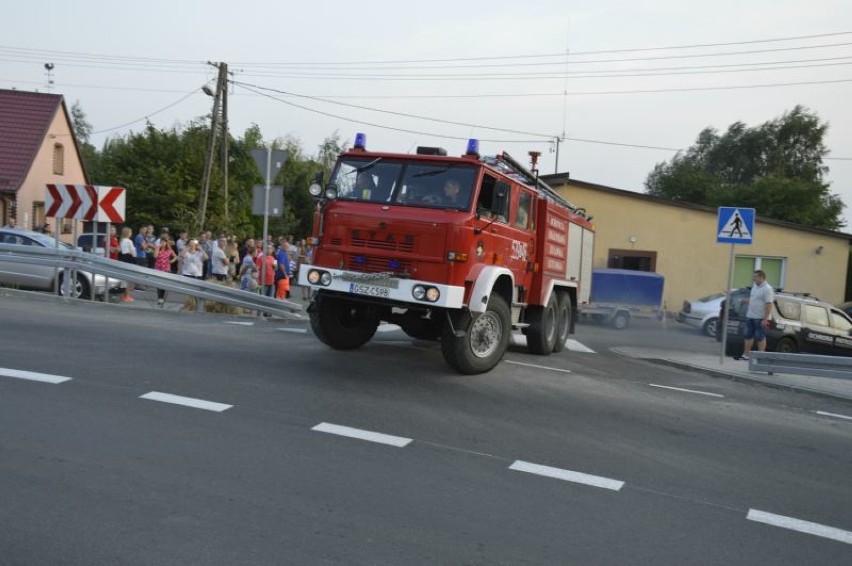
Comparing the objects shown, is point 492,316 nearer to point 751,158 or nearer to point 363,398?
point 363,398

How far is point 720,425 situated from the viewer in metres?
8.41

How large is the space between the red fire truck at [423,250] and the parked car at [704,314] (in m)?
15.3

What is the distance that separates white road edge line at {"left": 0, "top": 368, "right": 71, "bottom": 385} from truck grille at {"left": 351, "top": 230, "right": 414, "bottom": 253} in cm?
327

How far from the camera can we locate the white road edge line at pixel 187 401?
7082 millimetres

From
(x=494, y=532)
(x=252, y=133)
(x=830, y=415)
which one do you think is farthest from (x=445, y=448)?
(x=252, y=133)

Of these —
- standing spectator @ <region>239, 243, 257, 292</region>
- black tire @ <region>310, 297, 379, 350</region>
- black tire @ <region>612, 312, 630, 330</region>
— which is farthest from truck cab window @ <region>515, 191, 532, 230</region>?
black tire @ <region>612, 312, 630, 330</region>

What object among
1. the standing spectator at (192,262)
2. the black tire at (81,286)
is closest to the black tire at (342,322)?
the black tire at (81,286)

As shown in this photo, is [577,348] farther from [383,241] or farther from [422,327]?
[383,241]

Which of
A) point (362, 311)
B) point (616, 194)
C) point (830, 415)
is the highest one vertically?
point (616, 194)

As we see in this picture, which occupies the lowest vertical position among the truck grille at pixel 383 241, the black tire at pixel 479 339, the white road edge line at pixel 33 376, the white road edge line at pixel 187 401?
the white road edge line at pixel 187 401

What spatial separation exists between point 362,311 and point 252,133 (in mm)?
57171

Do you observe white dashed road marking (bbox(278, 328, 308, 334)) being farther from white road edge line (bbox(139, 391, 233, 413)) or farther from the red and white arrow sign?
white road edge line (bbox(139, 391, 233, 413))

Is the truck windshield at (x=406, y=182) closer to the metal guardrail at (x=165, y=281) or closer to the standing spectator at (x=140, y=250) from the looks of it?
the metal guardrail at (x=165, y=281)

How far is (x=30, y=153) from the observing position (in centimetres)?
3341
